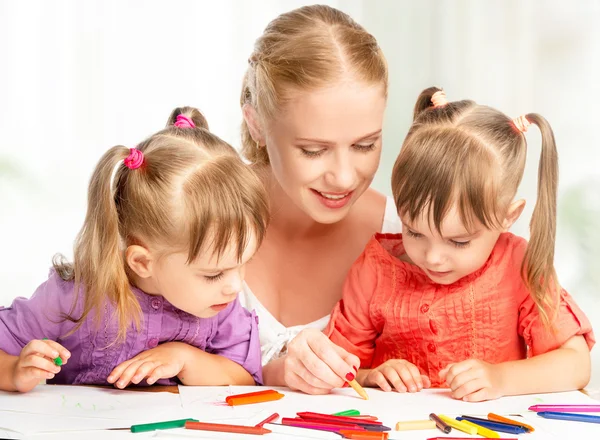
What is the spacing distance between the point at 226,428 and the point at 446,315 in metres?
0.54

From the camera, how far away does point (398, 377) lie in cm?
155

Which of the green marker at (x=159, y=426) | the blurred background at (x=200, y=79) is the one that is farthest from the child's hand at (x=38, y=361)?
the blurred background at (x=200, y=79)

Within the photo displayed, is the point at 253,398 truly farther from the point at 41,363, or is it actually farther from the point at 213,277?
the point at 41,363

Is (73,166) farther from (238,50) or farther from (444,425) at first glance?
(444,425)

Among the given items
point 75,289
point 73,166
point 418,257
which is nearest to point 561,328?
point 418,257

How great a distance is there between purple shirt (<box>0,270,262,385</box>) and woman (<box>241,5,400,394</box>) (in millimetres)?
156

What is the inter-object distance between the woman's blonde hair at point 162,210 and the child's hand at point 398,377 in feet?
0.98

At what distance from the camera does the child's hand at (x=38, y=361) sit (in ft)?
4.74

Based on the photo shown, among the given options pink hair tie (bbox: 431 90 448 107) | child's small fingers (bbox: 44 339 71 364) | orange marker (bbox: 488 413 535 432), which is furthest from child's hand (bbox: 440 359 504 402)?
child's small fingers (bbox: 44 339 71 364)

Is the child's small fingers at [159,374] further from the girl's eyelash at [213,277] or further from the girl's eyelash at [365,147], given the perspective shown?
the girl's eyelash at [365,147]

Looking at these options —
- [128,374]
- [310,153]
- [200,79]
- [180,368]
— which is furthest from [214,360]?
[200,79]

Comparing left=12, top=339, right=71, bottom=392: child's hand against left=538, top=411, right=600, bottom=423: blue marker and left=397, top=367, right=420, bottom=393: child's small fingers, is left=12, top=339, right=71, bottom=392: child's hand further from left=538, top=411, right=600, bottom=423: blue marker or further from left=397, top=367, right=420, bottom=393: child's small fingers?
left=538, top=411, right=600, bottom=423: blue marker

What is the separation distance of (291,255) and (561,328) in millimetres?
601

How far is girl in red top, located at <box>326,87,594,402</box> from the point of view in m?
1.55
